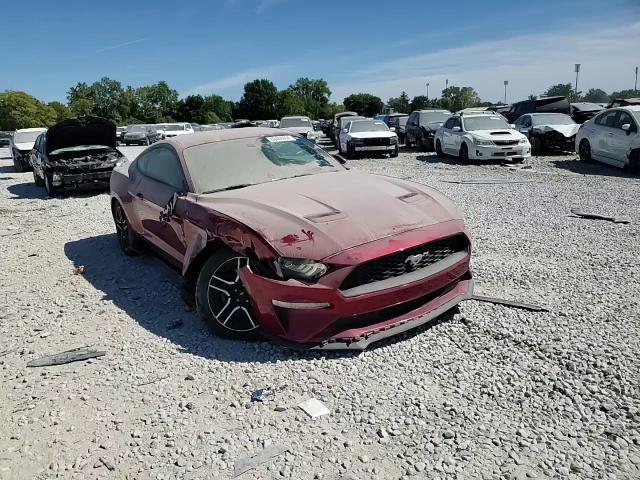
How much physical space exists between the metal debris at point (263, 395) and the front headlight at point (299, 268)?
702 mm

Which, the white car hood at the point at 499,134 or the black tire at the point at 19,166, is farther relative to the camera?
the black tire at the point at 19,166

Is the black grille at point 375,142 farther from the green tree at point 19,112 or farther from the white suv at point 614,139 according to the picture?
the green tree at point 19,112

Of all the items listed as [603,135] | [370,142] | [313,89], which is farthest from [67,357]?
[313,89]

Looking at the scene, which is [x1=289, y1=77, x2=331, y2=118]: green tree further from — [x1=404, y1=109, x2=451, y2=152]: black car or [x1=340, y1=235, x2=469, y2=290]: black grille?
[x1=340, y1=235, x2=469, y2=290]: black grille

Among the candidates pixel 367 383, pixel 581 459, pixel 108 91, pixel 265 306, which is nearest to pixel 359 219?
pixel 265 306

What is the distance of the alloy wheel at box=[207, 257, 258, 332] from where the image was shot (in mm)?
3617

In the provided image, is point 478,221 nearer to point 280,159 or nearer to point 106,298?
point 280,159

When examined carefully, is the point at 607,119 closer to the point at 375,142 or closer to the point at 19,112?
the point at 375,142

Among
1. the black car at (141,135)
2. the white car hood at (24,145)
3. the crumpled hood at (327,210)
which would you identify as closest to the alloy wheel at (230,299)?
the crumpled hood at (327,210)

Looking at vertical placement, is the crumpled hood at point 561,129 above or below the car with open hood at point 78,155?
below

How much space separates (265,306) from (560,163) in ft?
43.2

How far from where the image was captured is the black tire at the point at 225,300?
362 centimetres

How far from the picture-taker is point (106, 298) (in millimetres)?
4848

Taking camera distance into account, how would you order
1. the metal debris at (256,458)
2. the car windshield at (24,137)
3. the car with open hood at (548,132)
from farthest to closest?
the car windshield at (24,137), the car with open hood at (548,132), the metal debris at (256,458)
